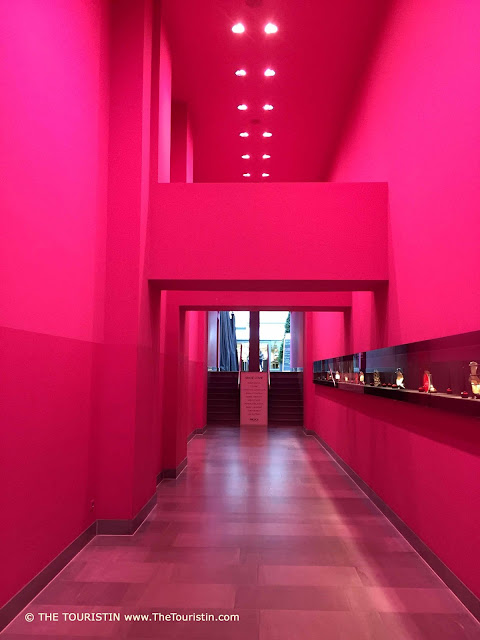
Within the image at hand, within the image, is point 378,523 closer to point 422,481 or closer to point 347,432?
point 422,481

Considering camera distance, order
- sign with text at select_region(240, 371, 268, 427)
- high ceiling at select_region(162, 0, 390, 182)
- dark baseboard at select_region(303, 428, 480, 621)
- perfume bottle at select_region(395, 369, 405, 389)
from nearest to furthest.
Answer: dark baseboard at select_region(303, 428, 480, 621), perfume bottle at select_region(395, 369, 405, 389), high ceiling at select_region(162, 0, 390, 182), sign with text at select_region(240, 371, 268, 427)

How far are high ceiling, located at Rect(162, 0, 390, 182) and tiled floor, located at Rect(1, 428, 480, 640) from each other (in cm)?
599

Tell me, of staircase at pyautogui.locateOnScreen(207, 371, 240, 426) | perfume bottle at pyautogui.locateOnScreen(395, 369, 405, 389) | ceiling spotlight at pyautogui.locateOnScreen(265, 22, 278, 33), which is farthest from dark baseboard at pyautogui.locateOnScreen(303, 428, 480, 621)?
staircase at pyautogui.locateOnScreen(207, 371, 240, 426)

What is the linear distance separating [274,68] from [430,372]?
17.8ft

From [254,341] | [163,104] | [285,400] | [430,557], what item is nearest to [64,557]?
[430,557]

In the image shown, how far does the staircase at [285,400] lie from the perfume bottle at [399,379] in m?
10.9

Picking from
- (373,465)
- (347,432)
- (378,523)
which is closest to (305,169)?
(347,432)

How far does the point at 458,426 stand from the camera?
12.1 ft

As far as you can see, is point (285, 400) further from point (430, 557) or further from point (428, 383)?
point (428, 383)

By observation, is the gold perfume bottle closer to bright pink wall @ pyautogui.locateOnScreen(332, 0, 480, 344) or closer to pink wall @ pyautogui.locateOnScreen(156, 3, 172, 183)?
bright pink wall @ pyautogui.locateOnScreen(332, 0, 480, 344)

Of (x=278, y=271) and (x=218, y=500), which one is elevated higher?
(x=278, y=271)

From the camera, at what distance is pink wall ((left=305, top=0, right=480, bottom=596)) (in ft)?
11.7

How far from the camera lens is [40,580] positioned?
3625 millimetres

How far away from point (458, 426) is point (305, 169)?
27.5 feet
